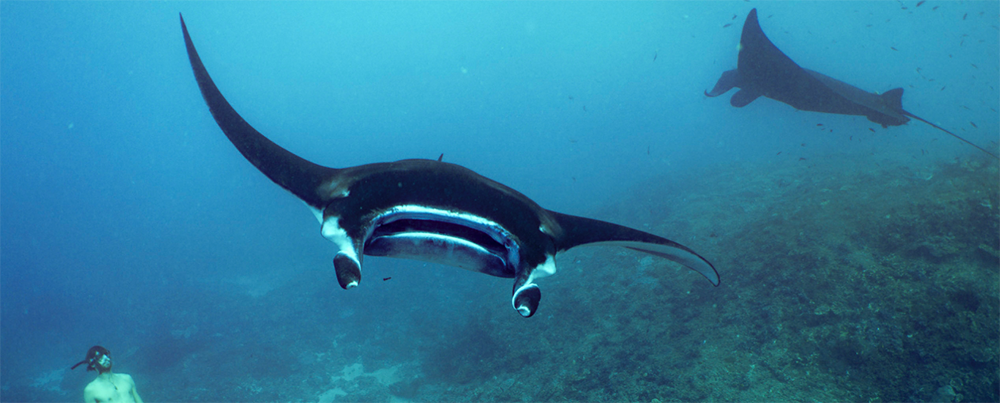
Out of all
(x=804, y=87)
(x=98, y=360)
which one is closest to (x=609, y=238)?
(x=98, y=360)

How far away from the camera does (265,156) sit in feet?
5.46

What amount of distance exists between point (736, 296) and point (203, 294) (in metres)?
22.3

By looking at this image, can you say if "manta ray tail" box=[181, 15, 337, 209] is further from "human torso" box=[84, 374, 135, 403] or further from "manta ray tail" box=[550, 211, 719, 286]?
"human torso" box=[84, 374, 135, 403]

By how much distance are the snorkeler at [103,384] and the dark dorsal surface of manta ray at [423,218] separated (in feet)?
17.4

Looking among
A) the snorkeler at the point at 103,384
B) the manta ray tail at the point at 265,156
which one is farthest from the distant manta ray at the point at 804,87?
the snorkeler at the point at 103,384

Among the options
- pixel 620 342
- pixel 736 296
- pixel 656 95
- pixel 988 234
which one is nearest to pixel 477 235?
pixel 620 342

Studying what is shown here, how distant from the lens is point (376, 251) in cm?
152

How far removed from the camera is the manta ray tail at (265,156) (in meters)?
1.59

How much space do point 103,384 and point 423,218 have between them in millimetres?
6280

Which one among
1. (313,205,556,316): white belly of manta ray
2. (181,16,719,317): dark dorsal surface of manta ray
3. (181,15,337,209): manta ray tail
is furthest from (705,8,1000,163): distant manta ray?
(181,15,337,209): manta ray tail

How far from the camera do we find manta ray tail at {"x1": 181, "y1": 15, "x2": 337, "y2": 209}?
159cm

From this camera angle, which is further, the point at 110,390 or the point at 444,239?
the point at 110,390

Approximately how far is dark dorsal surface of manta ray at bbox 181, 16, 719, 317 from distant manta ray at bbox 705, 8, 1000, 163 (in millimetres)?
8048

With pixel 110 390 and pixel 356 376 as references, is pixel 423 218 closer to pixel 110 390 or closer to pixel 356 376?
pixel 110 390
